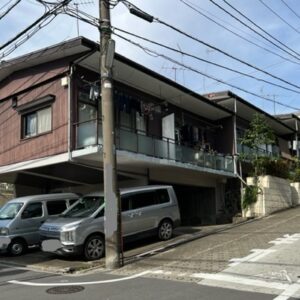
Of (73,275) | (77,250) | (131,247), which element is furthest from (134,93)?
(73,275)

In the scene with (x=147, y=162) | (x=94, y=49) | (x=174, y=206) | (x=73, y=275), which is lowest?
(x=73, y=275)

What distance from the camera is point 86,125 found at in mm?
17984

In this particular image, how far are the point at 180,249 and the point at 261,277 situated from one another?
15.3 feet

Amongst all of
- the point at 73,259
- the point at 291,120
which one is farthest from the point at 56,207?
the point at 291,120

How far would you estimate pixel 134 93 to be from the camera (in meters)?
21.3

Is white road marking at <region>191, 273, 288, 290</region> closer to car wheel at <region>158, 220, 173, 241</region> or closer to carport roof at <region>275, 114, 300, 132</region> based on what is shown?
car wheel at <region>158, 220, 173, 241</region>

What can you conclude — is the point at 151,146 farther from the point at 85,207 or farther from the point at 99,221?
the point at 99,221

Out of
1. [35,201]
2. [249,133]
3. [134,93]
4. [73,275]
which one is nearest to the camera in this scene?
[73,275]

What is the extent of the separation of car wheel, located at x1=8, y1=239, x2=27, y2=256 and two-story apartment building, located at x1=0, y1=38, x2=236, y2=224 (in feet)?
10.9

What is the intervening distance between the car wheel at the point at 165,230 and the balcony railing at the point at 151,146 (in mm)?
3204

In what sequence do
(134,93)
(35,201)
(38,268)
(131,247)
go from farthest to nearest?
(134,93) → (35,201) → (131,247) → (38,268)

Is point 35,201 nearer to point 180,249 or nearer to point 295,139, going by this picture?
point 180,249

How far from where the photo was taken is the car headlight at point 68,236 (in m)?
14.2

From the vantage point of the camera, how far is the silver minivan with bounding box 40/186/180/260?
14.3 metres
